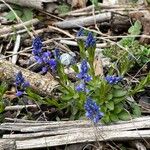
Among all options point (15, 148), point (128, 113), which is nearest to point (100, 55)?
point (128, 113)

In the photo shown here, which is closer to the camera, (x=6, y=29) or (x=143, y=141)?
(x=143, y=141)

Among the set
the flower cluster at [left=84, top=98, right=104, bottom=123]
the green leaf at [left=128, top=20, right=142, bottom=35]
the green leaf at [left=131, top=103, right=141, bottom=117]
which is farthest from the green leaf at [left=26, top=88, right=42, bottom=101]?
the green leaf at [left=128, top=20, right=142, bottom=35]

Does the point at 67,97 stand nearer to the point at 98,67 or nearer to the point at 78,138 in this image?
the point at 78,138

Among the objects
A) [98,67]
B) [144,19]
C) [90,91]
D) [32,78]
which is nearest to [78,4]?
[144,19]

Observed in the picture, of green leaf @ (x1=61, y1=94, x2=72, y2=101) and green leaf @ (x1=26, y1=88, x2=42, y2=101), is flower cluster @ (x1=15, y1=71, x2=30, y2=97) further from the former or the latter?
green leaf @ (x1=61, y1=94, x2=72, y2=101)

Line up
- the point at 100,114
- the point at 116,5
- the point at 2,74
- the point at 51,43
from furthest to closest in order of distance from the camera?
1. the point at 116,5
2. the point at 51,43
3. the point at 2,74
4. the point at 100,114

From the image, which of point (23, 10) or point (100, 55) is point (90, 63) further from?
point (23, 10)

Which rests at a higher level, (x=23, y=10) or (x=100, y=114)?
(x=23, y=10)

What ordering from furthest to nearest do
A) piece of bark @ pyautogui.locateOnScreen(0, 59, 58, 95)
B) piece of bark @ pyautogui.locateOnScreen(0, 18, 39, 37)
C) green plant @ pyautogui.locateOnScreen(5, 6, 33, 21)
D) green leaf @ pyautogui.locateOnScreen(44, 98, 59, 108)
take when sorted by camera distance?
1. green plant @ pyautogui.locateOnScreen(5, 6, 33, 21)
2. piece of bark @ pyautogui.locateOnScreen(0, 18, 39, 37)
3. piece of bark @ pyautogui.locateOnScreen(0, 59, 58, 95)
4. green leaf @ pyautogui.locateOnScreen(44, 98, 59, 108)
